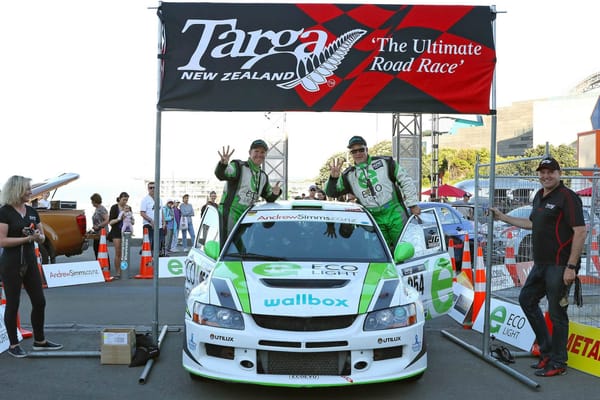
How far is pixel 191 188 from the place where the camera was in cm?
6194

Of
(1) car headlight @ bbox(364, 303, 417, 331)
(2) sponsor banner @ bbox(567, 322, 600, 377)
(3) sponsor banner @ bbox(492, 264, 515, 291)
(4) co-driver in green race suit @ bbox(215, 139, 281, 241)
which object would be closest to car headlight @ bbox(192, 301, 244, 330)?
(1) car headlight @ bbox(364, 303, 417, 331)

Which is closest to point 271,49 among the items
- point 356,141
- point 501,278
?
point 356,141

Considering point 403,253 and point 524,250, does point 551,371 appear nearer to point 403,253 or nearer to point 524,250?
point 403,253

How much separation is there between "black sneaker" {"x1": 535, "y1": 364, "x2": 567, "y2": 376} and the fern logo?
3.45 m

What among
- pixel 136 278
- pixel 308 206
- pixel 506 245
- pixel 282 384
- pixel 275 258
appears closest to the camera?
pixel 282 384

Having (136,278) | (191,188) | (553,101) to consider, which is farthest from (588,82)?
(136,278)

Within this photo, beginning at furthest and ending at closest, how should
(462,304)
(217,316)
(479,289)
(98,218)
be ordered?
(98,218)
(462,304)
(479,289)
(217,316)

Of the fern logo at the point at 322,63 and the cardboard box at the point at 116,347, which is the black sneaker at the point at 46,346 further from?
the fern logo at the point at 322,63

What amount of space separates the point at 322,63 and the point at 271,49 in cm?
54

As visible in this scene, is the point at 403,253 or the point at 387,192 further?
the point at 387,192

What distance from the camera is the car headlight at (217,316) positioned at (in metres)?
4.54

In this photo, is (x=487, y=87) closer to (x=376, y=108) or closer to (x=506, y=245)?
(x=376, y=108)

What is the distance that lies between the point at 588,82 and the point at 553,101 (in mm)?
25325

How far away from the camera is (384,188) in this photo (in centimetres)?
702
